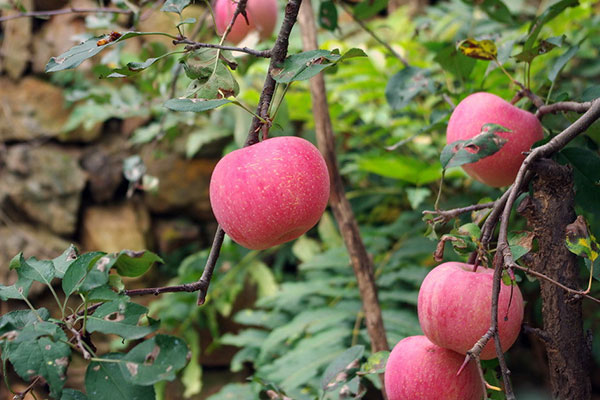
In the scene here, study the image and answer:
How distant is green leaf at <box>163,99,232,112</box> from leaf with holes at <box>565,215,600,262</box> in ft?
0.96

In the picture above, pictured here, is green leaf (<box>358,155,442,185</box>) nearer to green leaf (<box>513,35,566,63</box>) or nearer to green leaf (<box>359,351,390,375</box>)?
green leaf (<box>513,35,566,63</box>)

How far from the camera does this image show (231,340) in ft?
4.42

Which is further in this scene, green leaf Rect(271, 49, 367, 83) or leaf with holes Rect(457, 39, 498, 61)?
leaf with holes Rect(457, 39, 498, 61)

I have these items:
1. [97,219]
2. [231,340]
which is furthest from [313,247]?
[97,219]

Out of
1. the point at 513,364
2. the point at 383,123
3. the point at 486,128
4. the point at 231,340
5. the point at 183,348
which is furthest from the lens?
the point at 513,364

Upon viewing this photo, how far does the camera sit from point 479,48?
0.60 meters

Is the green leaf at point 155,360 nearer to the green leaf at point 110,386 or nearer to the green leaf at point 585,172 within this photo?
the green leaf at point 110,386

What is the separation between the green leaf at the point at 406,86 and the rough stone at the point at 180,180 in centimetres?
136

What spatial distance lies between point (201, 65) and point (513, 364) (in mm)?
1596

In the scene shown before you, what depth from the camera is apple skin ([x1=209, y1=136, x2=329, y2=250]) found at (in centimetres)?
45

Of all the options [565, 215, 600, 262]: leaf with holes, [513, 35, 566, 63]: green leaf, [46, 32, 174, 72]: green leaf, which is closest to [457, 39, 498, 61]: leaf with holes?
[513, 35, 566, 63]: green leaf

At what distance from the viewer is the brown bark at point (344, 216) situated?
0.77 meters

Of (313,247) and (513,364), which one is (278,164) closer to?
(313,247)

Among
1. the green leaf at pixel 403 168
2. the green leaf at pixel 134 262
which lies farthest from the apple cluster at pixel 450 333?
the green leaf at pixel 403 168
